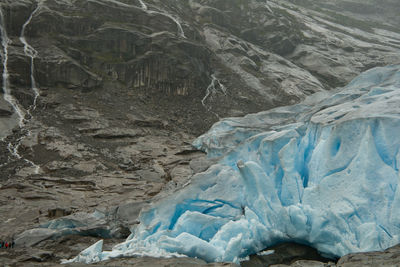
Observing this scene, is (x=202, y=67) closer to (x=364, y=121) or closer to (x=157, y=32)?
(x=157, y=32)

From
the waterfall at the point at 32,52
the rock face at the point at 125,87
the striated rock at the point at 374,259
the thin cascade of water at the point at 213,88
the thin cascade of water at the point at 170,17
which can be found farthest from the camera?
the thin cascade of water at the point at 170,17

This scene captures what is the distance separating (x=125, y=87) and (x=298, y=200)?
80.6 feet

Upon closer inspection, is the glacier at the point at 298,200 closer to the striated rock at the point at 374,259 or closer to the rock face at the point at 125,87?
the striated rock at the point at 374,259

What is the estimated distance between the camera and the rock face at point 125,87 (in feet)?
59.2

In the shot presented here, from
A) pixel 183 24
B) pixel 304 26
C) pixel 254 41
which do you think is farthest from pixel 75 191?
pixel 304 26

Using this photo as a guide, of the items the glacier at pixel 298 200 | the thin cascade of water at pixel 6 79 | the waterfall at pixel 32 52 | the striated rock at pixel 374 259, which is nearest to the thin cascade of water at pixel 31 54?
the waterfall at pixel 32 52

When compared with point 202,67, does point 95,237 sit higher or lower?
lower

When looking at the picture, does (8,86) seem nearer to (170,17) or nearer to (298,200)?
(170,17)

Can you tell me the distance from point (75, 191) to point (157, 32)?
960 inches

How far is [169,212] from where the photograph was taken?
11.9 metres

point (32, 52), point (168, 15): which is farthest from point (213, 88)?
point (32, 52)

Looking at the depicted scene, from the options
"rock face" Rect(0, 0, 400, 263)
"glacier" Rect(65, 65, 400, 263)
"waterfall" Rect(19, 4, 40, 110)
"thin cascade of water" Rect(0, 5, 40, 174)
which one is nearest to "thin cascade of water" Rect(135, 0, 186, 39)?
"rock face" Rect(0, 0, 400, 263)

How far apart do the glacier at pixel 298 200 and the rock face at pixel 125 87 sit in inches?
78.3

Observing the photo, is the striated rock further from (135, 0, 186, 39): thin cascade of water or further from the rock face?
(135, 0, 186, 39): thin cascade of water
